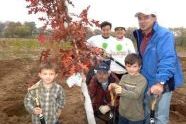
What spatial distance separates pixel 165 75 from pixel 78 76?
3.99ft

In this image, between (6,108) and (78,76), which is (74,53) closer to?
(78,76)

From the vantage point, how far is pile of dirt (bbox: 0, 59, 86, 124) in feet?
27.8

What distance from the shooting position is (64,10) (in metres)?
5.24

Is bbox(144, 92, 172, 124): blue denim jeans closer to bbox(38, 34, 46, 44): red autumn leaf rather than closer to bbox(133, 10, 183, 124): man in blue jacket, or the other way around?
bbox(133, 10, 183, 124): man in blue jacket

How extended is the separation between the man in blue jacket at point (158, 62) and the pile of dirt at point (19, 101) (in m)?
2.62

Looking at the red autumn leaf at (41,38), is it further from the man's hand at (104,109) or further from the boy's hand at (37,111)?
the man's hand at (104,109)

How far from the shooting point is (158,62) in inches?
218

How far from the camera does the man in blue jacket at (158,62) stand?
529 cm

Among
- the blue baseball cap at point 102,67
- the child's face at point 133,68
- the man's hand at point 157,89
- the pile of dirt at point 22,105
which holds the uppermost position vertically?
the child's face at point 133,68

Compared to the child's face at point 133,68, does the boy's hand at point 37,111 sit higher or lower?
lower

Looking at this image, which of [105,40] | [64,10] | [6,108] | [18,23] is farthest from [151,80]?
[18,23]

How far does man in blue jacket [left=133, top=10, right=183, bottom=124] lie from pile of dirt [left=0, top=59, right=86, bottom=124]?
103 inches

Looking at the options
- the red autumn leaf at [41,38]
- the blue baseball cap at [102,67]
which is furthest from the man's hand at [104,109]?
the red autumn leaf at [41,38]

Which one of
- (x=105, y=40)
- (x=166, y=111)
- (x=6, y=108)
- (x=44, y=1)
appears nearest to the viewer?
(x=44, y=1)
